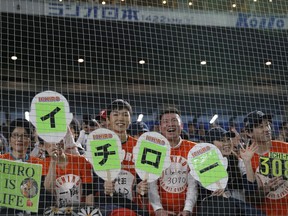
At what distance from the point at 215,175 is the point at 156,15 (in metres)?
3.78

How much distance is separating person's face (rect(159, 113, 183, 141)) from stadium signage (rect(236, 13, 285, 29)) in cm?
342

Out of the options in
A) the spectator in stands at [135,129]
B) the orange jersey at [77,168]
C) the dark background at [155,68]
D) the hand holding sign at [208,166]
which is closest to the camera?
the orange jersey at [77,168]

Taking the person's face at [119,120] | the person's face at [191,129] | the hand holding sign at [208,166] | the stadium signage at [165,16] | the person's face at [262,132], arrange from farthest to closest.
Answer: the stadium signage at [165,16] → the person's face at [191,129] → the person's face at [262,132] → the person's face at [119,120] → the hand holding sign at [208,166]

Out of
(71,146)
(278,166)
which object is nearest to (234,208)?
(278,166)

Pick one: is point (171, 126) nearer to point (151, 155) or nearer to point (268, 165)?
point (151, 155)

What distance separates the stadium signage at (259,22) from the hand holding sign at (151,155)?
368 centimetres

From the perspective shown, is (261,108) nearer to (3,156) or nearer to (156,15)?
(156,15)

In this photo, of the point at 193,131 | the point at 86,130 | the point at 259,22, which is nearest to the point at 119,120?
the point at 86,130

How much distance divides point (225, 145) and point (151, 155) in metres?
0.65

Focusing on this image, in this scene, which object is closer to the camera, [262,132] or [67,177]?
[67,177]

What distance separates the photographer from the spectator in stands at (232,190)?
3270 millimetres

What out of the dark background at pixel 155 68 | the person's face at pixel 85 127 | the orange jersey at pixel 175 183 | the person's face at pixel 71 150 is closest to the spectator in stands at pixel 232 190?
the orange jersey at pixel 175 183

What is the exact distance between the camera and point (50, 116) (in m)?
3.24

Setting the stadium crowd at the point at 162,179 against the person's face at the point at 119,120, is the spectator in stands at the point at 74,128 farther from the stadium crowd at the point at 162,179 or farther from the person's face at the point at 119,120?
the person's face at the point at 119,120
